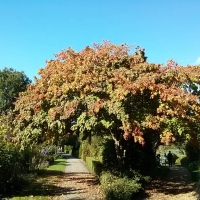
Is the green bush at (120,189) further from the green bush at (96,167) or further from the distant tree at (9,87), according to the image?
the distant tree at (9,87)

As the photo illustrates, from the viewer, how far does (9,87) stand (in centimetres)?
4406

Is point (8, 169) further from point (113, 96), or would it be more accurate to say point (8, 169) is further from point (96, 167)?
point (96, 167)

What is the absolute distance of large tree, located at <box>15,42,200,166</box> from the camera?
11203 mm

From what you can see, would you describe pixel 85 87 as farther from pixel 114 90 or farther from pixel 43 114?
pixel 43 114

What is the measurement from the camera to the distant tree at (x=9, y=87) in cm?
4341

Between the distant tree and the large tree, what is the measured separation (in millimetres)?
30636

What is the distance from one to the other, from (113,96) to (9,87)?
35.3m

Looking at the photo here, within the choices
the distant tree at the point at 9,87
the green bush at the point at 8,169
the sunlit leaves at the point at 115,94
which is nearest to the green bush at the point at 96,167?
the sunlit leaves at the point at 115,94

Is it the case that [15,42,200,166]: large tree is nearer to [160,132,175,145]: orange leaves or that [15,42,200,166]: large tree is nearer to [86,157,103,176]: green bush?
[160,132,175,145]: orange leaves

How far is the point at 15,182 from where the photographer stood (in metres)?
13.5

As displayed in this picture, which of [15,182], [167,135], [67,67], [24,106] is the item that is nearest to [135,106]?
[167,135]

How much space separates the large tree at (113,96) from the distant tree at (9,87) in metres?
30.6

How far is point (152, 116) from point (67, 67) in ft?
13.0

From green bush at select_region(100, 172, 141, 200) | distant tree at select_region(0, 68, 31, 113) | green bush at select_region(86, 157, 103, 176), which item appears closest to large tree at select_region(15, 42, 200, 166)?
green bush at select_region(100, 172, 141, 200)
